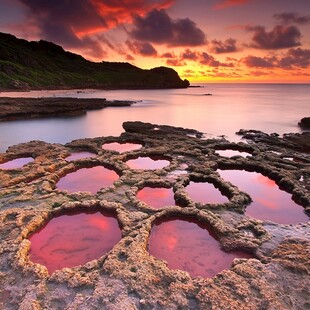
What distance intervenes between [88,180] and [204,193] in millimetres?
5337

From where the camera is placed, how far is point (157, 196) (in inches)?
428

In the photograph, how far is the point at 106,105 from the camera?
1898 inches

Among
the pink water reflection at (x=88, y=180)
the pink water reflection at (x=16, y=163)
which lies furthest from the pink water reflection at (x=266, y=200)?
the pink water reflection at (x=16, y=163)

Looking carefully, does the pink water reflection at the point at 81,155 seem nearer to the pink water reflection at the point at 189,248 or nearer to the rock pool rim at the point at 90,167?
the rock pool rim at the point at 90,167

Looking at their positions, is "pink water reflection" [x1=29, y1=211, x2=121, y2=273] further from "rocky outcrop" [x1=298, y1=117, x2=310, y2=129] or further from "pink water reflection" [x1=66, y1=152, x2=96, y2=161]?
"rocky outcrop" [x1=298, y1=117, x2=310, y2=129]

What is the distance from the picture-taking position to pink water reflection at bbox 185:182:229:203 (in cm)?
1084

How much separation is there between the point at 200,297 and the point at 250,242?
8.51 ft

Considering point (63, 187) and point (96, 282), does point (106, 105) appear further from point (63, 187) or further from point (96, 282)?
point (96, 282)

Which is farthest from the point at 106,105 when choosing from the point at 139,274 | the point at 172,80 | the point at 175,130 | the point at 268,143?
the point at 172,80

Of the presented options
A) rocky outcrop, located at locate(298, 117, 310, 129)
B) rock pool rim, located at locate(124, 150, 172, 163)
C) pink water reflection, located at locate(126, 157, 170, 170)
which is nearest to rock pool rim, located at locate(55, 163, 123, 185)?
pink water reflection, located at locate(126, 157, 170, 170)

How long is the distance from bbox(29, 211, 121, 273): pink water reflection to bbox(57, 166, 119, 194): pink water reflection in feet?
8.59

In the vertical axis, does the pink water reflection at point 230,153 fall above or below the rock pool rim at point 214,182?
below

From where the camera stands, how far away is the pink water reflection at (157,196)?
10336mm

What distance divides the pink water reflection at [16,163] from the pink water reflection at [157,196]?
724 centimetres
